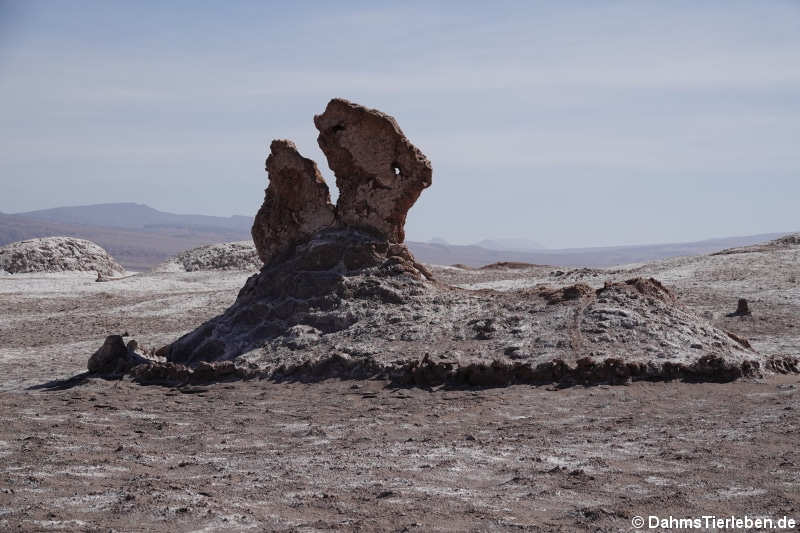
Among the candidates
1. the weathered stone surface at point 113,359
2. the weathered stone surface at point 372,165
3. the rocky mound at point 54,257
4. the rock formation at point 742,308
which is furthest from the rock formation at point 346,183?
the rocky mound at point 54,257

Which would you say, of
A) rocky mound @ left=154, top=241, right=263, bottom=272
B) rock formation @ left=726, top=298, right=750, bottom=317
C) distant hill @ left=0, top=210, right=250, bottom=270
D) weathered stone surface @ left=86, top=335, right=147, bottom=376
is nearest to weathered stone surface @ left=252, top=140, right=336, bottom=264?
weathered stone surface @ left=86, top=335, right=147, bottom=376

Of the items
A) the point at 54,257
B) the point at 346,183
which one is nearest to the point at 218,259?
the point at 54,257

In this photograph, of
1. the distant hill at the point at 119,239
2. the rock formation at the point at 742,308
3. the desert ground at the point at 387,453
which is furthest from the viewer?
the distant hill at the point at 119,239

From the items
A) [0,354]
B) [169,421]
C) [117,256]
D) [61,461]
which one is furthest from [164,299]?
[117,256]

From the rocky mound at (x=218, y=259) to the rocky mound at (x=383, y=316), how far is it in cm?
1366

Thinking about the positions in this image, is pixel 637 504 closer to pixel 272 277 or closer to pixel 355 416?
pixel 355 416

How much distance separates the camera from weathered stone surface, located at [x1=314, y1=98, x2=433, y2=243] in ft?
39.6

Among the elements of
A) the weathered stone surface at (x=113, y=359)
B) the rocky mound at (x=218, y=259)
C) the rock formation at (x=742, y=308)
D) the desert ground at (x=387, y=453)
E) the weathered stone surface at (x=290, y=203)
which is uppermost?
the weathered stone surface at (x=290, y=203)

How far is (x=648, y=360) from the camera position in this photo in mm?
9648

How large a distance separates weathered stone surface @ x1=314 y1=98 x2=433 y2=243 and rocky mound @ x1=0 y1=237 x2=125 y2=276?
17922 mm

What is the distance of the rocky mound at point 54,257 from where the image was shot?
27.6 meters

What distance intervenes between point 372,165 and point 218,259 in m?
16.0

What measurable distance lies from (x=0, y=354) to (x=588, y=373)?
8.76m

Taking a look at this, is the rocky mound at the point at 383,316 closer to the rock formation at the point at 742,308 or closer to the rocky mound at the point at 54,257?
the rock formation at the point at 742,308
